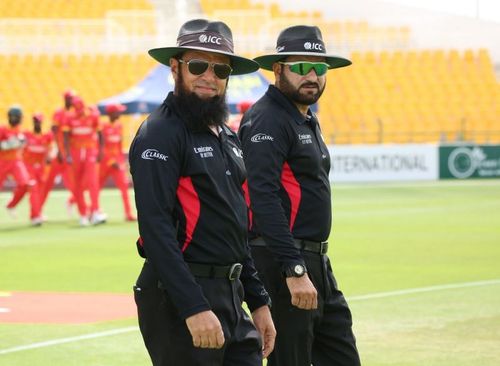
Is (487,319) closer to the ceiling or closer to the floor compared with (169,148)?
closer to the floor

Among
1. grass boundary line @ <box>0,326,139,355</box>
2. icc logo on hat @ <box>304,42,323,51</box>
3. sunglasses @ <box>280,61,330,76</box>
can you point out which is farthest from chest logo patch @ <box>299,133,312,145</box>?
grass boundary line @ <box>0,326,139,355</box>

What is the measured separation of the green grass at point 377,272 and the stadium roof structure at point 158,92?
227 inches

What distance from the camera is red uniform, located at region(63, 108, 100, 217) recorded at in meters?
21.3

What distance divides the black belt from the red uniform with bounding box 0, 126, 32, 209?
57.5 ft

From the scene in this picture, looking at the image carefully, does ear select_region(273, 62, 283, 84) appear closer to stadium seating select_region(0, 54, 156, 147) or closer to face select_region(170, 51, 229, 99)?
face select_region(170, 51, 229, 99)

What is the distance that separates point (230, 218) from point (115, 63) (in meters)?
37.9

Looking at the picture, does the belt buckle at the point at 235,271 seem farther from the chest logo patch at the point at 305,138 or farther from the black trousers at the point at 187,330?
the chest logo patch at the point at 305,138

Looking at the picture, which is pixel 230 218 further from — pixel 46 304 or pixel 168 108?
pixel 46 304

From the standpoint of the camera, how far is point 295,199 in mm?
6320

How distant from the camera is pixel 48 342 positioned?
9438 millimetres

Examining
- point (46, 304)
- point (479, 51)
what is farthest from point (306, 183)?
point (479, 51)

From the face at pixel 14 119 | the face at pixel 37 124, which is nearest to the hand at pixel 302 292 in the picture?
the face at pixel 14 119

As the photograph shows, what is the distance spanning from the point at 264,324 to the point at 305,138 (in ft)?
4.36

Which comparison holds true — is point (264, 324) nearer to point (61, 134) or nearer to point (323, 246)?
point (323, 246)
